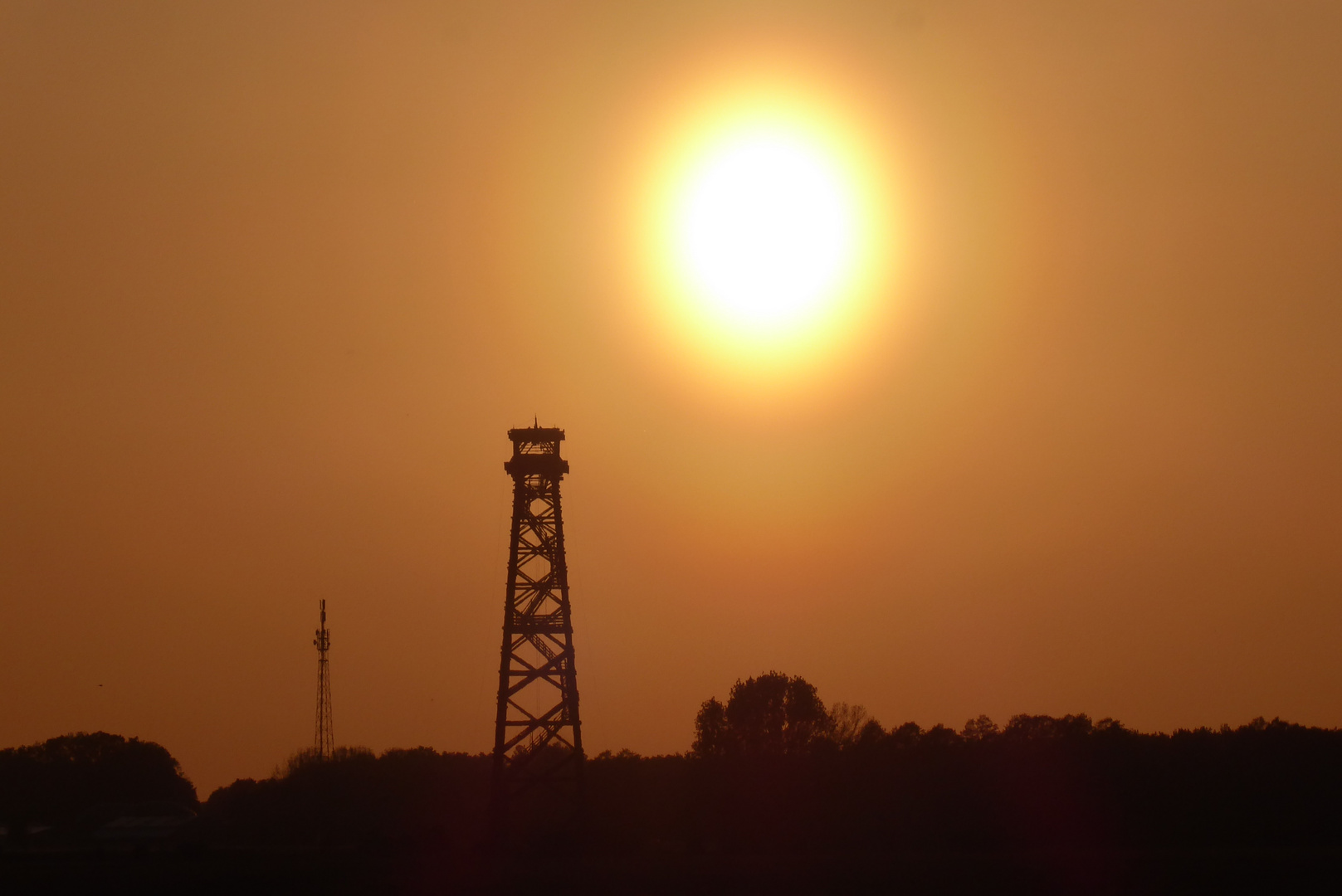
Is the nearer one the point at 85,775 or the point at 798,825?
the point at 798,825

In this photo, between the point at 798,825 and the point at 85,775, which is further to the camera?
the point at 85,775

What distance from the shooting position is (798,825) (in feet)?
179

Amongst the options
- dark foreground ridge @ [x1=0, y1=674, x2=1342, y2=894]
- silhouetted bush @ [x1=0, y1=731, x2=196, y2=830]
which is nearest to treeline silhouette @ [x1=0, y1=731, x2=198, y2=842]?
silhouetted bush @ [x1=0, y1=731, x2=196, y2=830]

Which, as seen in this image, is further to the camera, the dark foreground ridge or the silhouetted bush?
the silhouetted bush

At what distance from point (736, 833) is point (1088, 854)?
16038 mm

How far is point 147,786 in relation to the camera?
343 feet

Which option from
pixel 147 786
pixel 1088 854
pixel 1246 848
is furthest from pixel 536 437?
pixel 147 786

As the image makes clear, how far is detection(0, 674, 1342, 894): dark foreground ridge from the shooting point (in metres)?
37.2

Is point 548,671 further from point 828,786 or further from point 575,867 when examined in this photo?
point 828,786

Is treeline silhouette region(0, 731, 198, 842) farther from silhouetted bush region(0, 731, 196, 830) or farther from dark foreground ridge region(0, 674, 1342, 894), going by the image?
dark foreground ridge region(0, 674, 1342, 894)

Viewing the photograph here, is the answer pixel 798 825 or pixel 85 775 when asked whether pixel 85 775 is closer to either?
pixel 85 775

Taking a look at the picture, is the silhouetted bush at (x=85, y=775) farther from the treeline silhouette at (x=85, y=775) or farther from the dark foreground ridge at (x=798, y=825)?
the dark foreground ridge at (x=798, y=825)

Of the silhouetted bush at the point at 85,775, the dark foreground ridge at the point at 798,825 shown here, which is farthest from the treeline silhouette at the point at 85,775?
the dark foreground ridge at the point at 798,825

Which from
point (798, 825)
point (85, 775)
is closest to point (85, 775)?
point (85, 775)
